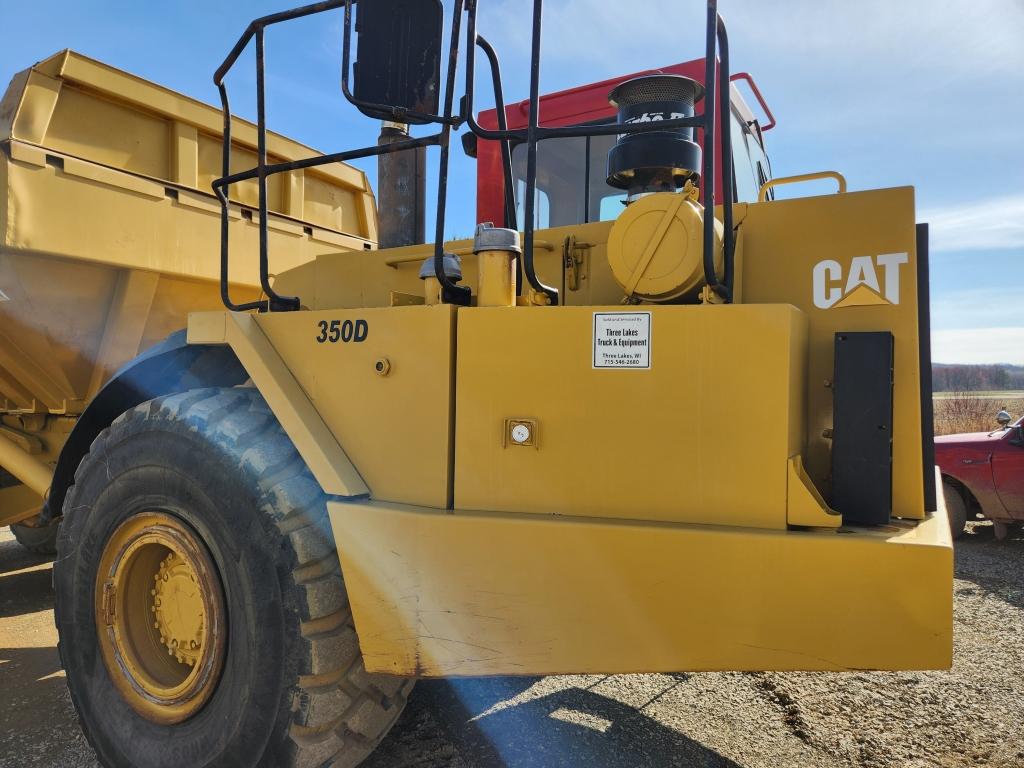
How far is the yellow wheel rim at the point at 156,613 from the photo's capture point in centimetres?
231

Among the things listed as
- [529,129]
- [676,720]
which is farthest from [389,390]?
[676,720]

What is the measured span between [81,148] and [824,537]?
A: 3.73 metres

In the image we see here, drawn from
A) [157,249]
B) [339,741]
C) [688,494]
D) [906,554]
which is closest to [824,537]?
[906,554]

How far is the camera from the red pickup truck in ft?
22.2

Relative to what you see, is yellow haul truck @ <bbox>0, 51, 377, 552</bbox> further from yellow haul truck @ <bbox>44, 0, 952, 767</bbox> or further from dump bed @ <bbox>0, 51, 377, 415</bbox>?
yellow haul truck @ <bbox>44, 0, 952, 767</bbox>

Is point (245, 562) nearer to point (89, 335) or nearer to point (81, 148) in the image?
point (89, 335)

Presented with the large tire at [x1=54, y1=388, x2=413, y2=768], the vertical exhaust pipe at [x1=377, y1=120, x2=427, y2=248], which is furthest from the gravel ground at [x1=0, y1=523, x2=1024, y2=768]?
the vertical exhaust pipe at [x1=377, y1=120, x2=427, y2=248]

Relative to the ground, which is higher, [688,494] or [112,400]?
[112,400]

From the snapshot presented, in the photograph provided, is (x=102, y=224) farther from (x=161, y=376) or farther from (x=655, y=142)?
(x=655, y=142)

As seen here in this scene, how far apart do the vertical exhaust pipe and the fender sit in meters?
0.82

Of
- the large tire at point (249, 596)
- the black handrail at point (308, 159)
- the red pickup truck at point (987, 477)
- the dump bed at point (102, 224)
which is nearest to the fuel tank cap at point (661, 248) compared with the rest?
the black handrail at point (308, 159)

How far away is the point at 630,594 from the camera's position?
186 cm

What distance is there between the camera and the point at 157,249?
3.75 meters

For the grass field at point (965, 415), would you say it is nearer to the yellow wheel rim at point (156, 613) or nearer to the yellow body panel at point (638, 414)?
the yellow body panel at point (638, 414)
